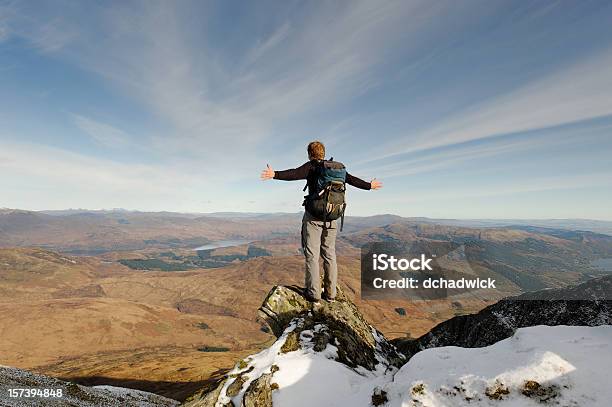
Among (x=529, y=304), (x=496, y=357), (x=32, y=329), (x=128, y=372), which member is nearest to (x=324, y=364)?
(x=496, y=357)

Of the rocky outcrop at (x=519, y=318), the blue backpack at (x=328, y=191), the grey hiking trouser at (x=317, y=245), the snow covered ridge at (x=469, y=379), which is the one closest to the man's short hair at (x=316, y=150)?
the blue backpack at (x=328, y=191)

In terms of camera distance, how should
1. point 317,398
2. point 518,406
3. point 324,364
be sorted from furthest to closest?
1. point 324,364
2. point 317,398
3. point 518,406

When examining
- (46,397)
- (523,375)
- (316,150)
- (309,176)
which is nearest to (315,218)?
(309,176)

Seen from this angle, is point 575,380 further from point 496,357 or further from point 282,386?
point 282,386

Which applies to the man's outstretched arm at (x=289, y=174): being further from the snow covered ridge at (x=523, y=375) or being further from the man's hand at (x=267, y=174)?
the snow covered ridge at (x=523, y=375)

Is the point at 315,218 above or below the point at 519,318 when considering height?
above

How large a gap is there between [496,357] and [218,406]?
26.1 ft

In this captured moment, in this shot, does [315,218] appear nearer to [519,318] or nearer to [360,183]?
[360,183]

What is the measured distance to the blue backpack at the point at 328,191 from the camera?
439 inches

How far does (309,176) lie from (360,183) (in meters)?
2.19

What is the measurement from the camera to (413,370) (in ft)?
25.1

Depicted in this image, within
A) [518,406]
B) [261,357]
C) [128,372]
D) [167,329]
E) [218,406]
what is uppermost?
[518,406]

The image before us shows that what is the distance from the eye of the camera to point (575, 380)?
5750 mm

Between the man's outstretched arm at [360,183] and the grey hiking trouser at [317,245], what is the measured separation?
173cm
